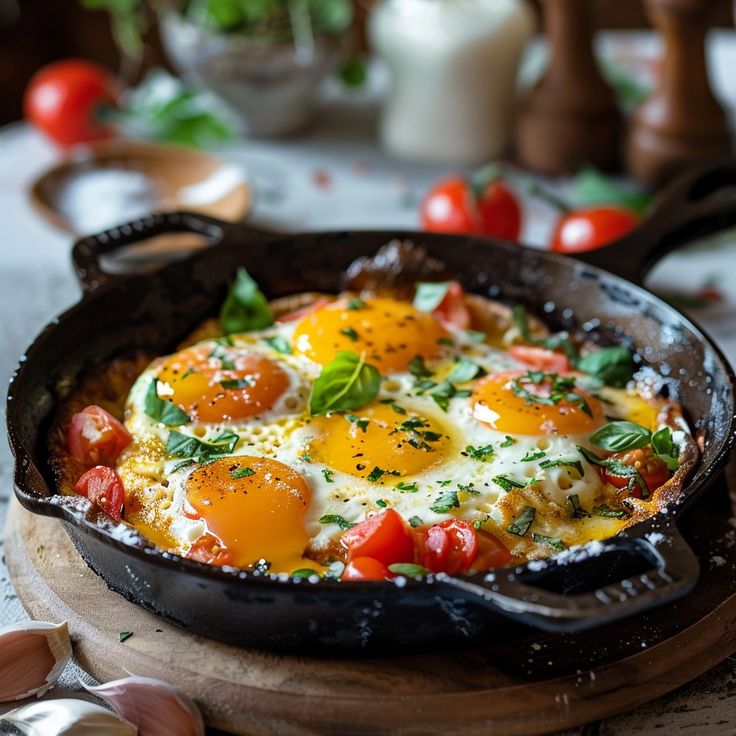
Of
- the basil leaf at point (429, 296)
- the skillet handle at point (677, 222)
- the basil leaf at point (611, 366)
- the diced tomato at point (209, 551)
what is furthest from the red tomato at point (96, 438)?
the skillet handle at point (677, 222)

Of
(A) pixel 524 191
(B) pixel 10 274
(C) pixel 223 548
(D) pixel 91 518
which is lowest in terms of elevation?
(A) pixel 524 191

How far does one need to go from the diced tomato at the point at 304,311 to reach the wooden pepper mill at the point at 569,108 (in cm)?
248

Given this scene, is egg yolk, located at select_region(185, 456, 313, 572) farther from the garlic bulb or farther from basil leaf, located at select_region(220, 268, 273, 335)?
basil leaf, located at select_region(220, 268, 273, 335)

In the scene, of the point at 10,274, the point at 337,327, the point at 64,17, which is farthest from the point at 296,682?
the point at 64,17

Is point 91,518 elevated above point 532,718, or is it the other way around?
point 91,518

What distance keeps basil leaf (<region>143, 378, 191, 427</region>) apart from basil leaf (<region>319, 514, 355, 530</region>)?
2.02 ft

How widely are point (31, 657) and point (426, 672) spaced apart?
36.4 inches

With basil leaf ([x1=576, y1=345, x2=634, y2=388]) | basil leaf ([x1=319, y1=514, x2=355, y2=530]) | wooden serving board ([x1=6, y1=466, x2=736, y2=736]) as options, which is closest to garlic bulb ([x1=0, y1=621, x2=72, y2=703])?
wooden serving board ([x1=6, y1=466, x2=736, y2=736])

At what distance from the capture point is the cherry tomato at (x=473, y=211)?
15.5ft

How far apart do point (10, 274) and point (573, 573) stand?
11.4 feet

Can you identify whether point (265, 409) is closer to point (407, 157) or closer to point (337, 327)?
point (337, 327)

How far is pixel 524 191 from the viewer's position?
552 centimetres

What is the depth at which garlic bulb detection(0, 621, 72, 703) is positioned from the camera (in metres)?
2.34

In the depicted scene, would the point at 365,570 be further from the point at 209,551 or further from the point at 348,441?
the point at 348,441
